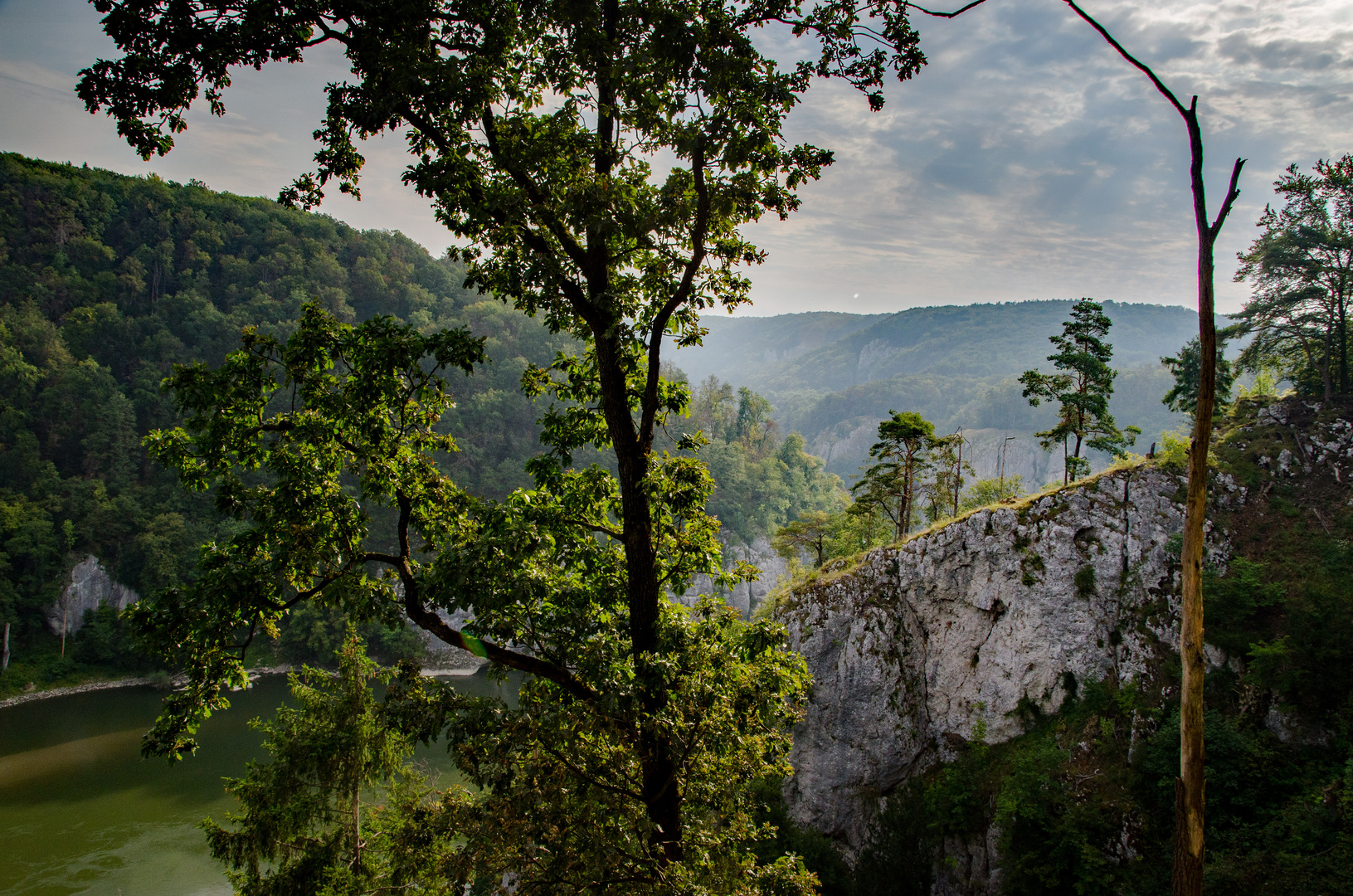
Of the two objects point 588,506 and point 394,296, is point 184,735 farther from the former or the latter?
point 394,296

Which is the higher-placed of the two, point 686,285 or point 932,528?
point 686,285

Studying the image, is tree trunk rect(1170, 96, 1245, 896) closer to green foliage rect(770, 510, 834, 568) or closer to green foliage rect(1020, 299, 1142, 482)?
green foliage rect(1020, 299, 1142, 482)

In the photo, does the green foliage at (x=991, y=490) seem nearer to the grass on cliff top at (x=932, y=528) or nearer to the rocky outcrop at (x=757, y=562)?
the grass on cliff top at (x=932, y=528)

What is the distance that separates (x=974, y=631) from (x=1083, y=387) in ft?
32.5

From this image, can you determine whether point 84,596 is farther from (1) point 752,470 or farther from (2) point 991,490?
(1) point 752,470

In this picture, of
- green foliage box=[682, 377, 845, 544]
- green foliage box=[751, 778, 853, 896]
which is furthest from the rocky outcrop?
green foliage box=[751, 778, 853, 896]

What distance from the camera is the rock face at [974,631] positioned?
15852 mm

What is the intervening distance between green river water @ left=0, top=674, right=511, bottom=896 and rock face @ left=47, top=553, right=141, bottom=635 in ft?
23.7

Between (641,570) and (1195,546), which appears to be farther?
(641,570)

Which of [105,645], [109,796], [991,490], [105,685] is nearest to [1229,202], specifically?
[991,490]

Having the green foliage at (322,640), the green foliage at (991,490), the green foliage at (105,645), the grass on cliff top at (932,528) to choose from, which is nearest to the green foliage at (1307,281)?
the grass on cliff top at (932,528)

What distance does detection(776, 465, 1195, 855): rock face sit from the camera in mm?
15852

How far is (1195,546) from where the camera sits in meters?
3.75

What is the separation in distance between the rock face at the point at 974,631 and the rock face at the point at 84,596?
47.5 metres
